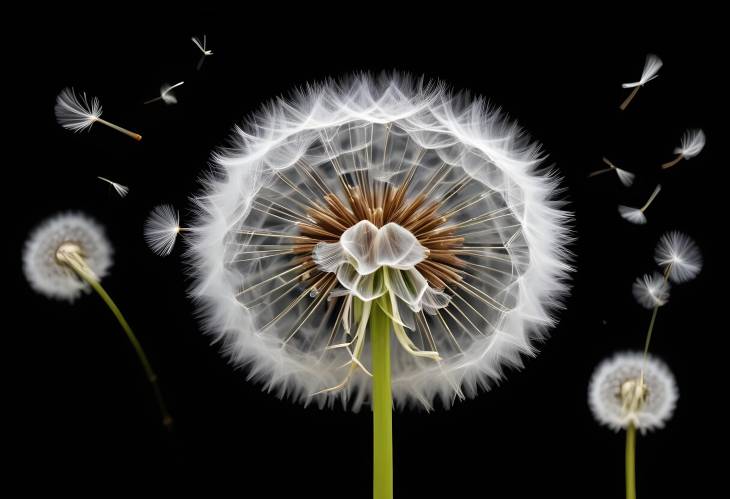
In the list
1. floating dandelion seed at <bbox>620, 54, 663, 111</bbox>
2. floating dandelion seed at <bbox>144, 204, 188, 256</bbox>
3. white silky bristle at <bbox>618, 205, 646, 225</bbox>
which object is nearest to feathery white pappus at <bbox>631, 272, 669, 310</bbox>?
white silky bristle at <bbox>618, 205, 646, 225</bbox>

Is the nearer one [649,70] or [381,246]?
[381,246]

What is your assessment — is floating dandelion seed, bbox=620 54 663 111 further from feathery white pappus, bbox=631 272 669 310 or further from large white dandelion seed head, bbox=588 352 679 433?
large white dandelion seed head, bbox=588 352 679 433

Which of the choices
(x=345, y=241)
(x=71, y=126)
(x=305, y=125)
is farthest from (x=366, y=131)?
(x=71, y=126)

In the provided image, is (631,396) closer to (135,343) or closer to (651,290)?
(651,290)

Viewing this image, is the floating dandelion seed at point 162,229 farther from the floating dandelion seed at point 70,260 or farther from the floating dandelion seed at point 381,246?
the floating dandelion seed at point 70,260

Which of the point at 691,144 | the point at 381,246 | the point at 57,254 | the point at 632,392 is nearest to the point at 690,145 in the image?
the point at 691,144

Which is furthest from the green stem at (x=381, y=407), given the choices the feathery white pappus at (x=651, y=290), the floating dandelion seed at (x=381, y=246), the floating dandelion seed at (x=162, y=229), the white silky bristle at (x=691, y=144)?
the white silky bristle at (x=691, y=144)
